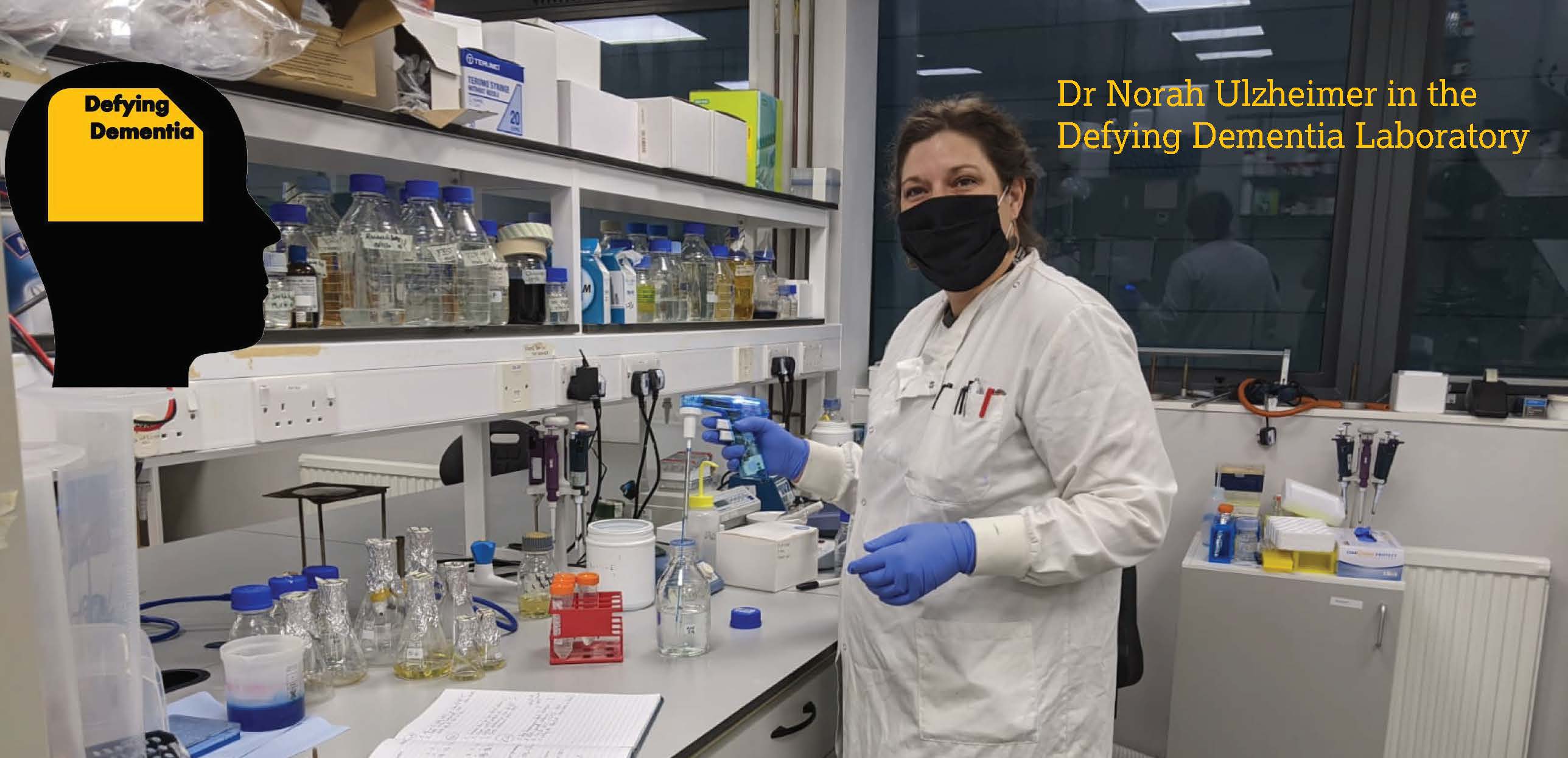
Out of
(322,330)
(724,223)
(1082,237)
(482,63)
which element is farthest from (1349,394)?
(322,330)

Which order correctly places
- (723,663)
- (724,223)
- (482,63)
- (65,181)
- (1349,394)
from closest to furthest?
1. (65,181)
2. (723,663)
3. (482,63)
4. (724,223)
5. (1349,394)

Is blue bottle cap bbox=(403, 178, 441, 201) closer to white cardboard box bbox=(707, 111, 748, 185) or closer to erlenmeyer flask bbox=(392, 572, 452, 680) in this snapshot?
erlenmeyer flask bbox=(392, 572, 452, 680)

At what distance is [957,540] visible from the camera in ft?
4.44

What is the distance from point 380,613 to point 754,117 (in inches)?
64.6

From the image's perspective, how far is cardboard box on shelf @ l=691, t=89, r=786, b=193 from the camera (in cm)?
259

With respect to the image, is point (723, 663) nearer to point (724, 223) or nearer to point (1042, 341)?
point (1042, 341)

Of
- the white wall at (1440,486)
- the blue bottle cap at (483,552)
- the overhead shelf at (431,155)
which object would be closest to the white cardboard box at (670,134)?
the overhead shelf at (431,155)

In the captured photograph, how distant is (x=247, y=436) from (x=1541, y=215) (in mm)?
3342

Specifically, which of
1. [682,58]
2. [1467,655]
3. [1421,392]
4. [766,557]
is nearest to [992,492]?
[766,557]


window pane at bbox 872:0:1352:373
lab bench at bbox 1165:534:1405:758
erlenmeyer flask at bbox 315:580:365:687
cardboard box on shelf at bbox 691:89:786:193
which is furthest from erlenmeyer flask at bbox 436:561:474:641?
window pane at bbox 872:0:1352:373

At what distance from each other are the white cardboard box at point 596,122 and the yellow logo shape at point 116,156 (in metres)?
1.54

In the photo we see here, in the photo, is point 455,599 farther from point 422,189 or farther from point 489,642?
point 422,189

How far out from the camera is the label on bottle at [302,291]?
4.54 feet

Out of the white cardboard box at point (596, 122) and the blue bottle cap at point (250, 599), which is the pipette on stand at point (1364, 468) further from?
the blue bottle cap at point (250, 599)
